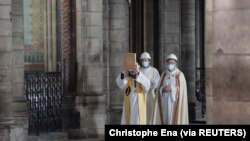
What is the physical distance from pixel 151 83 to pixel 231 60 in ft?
23.6

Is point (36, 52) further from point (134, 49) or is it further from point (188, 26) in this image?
point (188, 26)

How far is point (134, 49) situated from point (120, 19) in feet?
23.4

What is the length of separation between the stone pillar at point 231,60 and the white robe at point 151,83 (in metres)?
6.86

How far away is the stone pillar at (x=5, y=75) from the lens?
17.7 metres

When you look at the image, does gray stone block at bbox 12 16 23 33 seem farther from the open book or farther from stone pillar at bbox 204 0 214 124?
stone pillar at bbox 204 0 214 124

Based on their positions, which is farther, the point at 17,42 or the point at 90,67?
the point at 90,67

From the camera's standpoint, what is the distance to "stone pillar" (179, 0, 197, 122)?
27781 mm

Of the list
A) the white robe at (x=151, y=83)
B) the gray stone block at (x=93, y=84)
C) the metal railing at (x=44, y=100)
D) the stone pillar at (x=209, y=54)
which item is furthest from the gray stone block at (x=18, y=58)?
the stone pillar at (x=209, y=54)

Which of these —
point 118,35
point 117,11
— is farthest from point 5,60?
point 117,11

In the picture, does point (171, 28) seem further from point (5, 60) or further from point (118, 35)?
point (5, 60)

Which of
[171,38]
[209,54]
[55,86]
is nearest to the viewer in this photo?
[209,54]

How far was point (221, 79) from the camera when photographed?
941 cm

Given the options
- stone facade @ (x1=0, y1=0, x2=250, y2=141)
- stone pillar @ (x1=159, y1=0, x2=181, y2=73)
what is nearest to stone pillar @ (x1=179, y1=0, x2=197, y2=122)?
A: stone facade @ (x1=0, y1=0, x2=250, y2=141)

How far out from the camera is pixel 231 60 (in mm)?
9258
